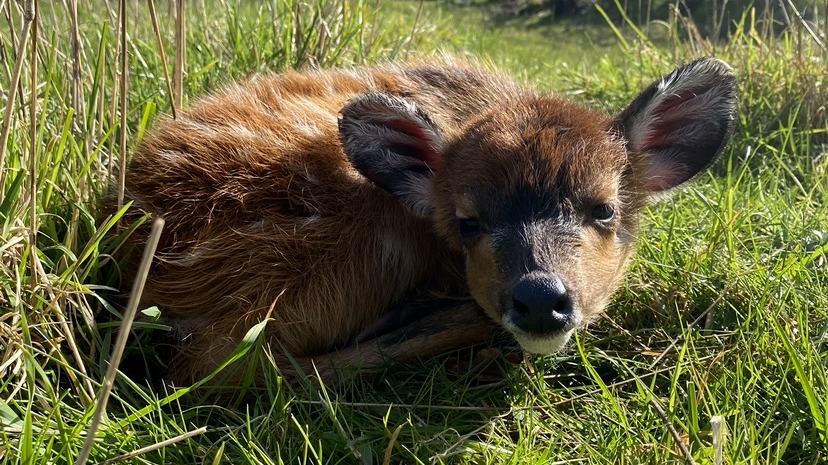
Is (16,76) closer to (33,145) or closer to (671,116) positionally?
(33,145)

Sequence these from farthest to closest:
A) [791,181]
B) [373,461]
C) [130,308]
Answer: [791,181]
[373,461]
[130,308]

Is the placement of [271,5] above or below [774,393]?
above

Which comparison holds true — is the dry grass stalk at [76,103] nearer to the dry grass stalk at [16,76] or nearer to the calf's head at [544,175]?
the dry grass stalk at [16,76]

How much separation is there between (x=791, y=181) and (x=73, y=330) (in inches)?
150

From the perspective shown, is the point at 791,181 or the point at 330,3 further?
the point at 330,3

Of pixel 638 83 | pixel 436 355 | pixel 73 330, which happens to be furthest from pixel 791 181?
pixel 73 330

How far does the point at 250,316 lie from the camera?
318 cm

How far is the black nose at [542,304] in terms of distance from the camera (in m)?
2.68

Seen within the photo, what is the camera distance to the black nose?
268cm

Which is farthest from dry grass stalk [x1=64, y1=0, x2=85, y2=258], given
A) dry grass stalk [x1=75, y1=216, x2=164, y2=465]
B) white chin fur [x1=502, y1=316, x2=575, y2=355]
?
white chin fur [x1=502, y1=316, x2=575, y2=355]

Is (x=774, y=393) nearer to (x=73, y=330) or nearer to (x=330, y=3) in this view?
(x=73, y=330)

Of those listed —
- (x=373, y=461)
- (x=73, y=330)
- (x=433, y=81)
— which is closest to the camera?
(x=373, y=461)

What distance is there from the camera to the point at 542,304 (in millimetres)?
2682

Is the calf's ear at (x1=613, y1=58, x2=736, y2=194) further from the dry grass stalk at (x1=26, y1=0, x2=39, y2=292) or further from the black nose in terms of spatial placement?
the dry grass stalk at (x1=26, y1=0, x2=39, y2=292)
